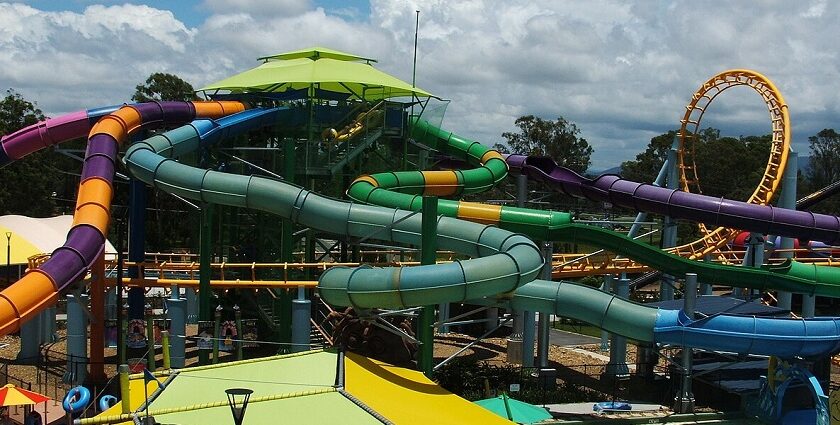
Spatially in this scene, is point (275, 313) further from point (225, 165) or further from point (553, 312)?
point (553, 312)

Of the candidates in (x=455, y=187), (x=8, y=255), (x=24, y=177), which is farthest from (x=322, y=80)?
(x=24, y=177)

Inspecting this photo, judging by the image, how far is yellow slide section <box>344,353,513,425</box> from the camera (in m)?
14.3

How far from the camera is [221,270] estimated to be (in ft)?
83.9

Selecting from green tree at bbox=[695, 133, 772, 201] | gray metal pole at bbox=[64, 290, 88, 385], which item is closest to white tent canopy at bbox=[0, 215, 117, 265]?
gray metal pole at bbox=[64, 290, 88, 385]

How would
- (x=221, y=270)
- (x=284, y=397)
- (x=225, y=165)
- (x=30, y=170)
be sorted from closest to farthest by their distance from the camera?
1. (x=284, y=397)
2. (x=221, y=270)
3. (x=225, y=165)
4. (x=30, y=170)

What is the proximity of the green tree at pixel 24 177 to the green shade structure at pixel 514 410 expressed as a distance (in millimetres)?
40345

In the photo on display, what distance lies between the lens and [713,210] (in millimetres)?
26844

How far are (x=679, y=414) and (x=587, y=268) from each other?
7.32 metres

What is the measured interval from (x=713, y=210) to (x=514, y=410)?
36.0 ft

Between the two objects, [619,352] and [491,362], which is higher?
[619,352]

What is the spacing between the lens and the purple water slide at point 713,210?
2667cm

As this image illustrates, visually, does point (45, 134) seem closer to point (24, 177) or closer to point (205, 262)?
point (205, 262)

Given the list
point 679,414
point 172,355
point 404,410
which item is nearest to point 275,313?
point 172,355

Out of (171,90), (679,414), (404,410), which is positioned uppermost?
(171,90)
